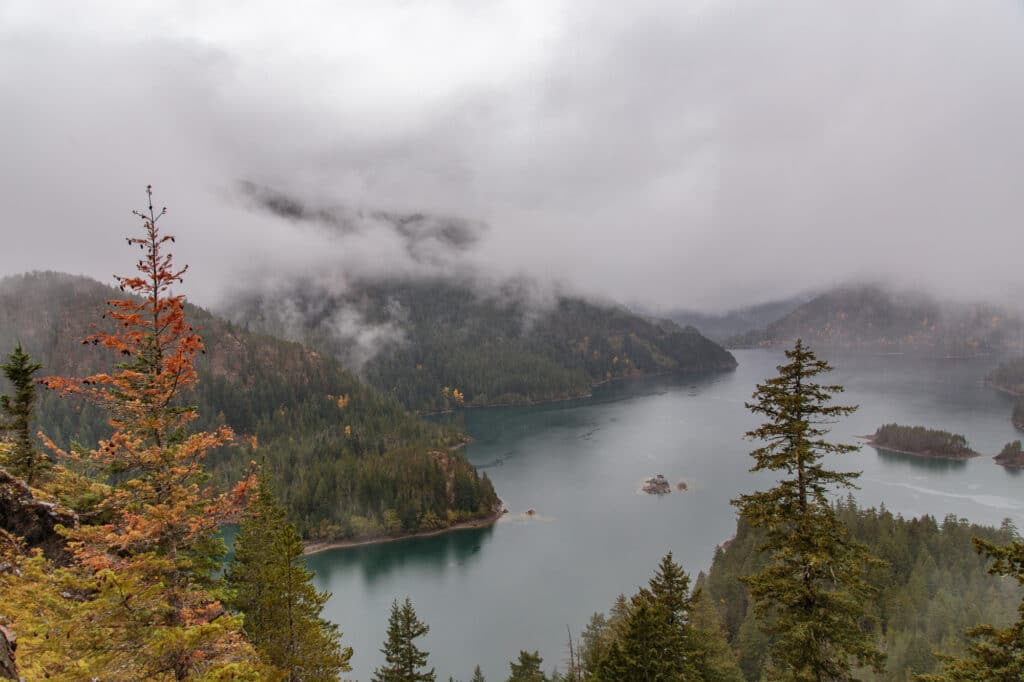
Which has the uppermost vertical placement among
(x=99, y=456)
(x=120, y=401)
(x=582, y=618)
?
(x=120, y=401)

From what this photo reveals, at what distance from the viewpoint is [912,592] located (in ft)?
193

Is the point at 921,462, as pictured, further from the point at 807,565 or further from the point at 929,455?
the point at 807,565

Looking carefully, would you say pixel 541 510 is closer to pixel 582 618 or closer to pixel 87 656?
pixel 582 618

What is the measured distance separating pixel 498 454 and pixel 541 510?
57.8 meters

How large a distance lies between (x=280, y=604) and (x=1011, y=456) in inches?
7551

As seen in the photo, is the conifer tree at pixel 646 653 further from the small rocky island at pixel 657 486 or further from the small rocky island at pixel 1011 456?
the small rocky island at pixel 1011 456

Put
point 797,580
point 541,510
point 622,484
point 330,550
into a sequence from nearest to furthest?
1. point 797,580
2. point 330,550
3. point 541,510
4. point 622,484

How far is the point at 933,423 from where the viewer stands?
186 m

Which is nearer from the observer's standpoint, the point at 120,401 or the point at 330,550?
the point at 120,401

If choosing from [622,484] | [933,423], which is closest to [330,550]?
[622,484]

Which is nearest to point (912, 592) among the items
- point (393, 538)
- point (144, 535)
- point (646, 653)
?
point (646, 653)

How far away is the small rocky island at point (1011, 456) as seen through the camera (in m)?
140

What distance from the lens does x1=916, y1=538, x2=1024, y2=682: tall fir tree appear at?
9898mm

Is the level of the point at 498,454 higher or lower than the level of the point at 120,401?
lower
